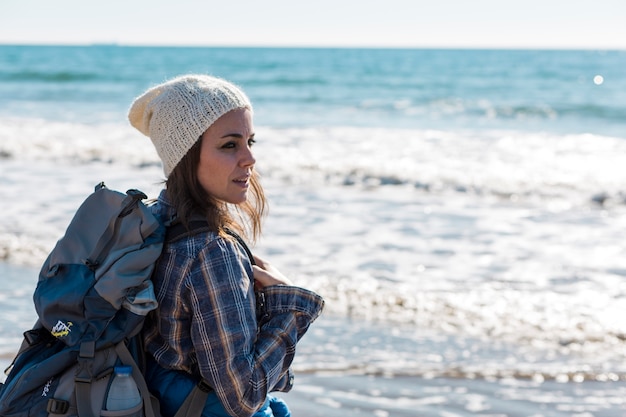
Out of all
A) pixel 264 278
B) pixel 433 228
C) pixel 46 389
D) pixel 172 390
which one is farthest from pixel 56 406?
pixel 433 228

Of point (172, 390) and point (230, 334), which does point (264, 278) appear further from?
point (172, 390)

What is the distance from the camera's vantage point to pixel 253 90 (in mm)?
37094

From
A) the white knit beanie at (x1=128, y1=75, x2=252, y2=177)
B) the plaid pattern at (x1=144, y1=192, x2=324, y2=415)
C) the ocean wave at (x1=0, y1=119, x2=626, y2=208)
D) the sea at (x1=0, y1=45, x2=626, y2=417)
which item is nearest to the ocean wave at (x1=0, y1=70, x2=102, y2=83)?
the sea at (x1=0, y1=45, x2=626, y2=417)

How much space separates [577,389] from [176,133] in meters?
3.52

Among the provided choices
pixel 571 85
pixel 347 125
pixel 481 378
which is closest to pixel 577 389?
pixel 481 378

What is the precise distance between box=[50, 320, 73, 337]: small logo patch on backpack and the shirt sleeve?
1.02ft

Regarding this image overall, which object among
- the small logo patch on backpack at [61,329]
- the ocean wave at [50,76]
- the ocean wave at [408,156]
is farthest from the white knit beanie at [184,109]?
the ocean wave at [50,76]

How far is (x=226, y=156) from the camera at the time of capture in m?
2.49

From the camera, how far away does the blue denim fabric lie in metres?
2.42

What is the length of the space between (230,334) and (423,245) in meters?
6.43

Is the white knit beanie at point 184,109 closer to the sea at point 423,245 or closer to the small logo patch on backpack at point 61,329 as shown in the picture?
the small logo patch on backpack at point 61,329

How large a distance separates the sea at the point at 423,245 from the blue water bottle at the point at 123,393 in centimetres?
244

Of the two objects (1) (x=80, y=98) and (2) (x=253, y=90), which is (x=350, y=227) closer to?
(1) (x=80, y=98)

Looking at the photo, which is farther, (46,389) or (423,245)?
(423,245)
